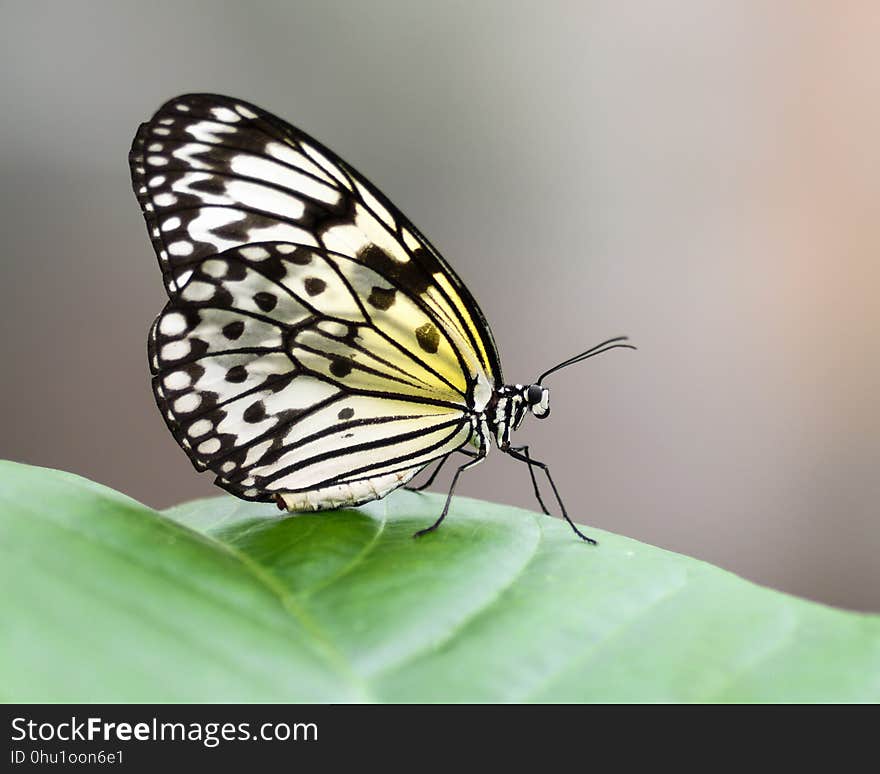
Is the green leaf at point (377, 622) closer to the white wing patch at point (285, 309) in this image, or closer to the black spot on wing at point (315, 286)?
the white wing patch at point (285, 309)

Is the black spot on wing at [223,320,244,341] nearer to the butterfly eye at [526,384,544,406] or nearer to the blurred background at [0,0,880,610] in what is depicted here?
the butterfly eye at [526,384,544,406]

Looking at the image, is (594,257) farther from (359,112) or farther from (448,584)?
(448,584)

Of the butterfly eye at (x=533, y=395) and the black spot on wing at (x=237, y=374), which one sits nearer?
the black spot on wing at (x=237, y=374)

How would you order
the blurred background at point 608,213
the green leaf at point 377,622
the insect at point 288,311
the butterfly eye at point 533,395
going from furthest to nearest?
the blurred background at point 608,213, the butterfly eye at point 533,395, the insect at point 288,311, the green leaf at point 377,622

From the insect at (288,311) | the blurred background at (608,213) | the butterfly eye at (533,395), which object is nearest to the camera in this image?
the insect at (288,311)

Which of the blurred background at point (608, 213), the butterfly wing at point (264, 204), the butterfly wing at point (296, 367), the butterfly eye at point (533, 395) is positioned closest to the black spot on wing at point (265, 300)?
the butterfly wing at point (296, 367)
